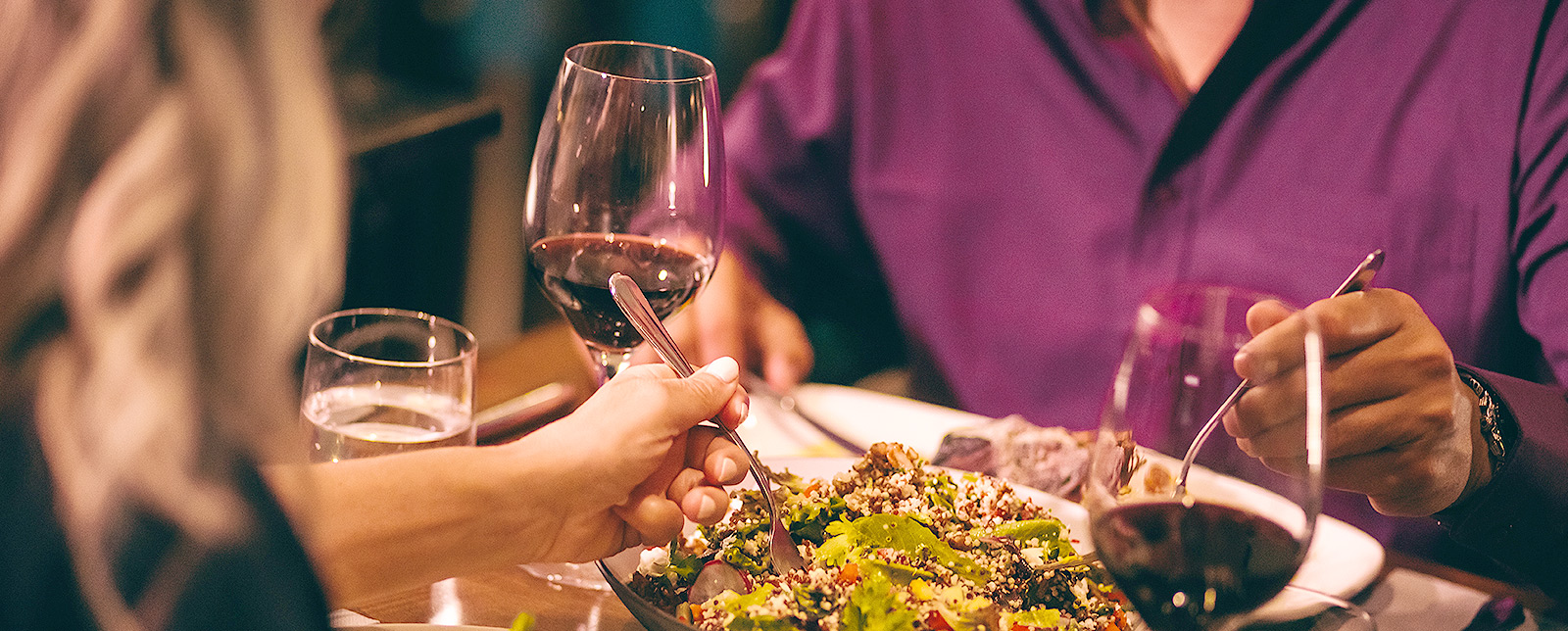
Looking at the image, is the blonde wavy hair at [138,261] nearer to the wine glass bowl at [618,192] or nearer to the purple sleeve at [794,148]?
the wine glass bowl at [618,192]

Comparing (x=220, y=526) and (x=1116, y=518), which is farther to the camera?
(x=1116, y=518)

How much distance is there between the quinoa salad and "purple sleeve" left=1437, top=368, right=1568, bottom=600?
18.5 inches

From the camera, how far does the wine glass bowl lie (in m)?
0.93

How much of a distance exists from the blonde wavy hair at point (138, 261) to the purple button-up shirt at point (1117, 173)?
1348 mm

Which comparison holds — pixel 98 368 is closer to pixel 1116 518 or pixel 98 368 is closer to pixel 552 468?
pixel 552 468

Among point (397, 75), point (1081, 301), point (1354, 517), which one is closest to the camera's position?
point (1354, 517)

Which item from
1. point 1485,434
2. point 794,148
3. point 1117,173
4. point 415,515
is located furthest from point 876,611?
point 794,148

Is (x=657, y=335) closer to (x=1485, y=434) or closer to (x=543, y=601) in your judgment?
(x=543, y=601)

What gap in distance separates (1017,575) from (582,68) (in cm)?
51

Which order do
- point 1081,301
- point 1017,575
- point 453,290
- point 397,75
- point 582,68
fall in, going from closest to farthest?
1. point 1017,575
2. point 582,68
3. point 1081,301
4. point 397,75
5. point 453,290

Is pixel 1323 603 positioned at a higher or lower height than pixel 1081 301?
higher

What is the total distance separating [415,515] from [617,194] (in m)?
0.32

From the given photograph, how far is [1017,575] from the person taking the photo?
83 centimetres

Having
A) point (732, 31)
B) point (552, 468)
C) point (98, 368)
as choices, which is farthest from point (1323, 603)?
point (732, 31)
